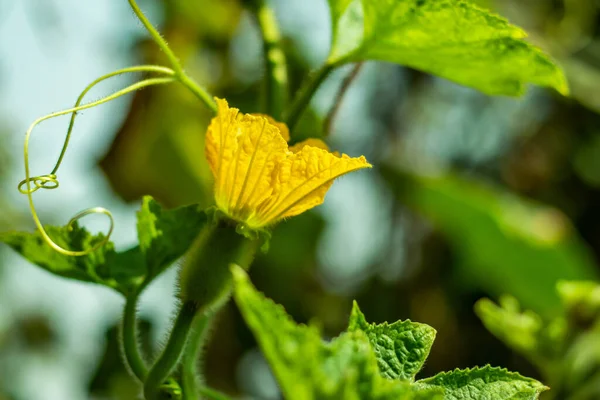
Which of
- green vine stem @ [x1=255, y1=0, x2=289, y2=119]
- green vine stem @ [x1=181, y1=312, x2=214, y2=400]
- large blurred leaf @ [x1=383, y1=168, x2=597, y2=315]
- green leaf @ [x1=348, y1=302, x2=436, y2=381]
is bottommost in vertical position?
large blurred leaf @ [x1=383, y1=168, x2=597, y2=315]

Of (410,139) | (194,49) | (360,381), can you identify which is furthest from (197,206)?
(410,139)

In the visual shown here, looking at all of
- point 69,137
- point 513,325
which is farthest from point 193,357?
point 513,325

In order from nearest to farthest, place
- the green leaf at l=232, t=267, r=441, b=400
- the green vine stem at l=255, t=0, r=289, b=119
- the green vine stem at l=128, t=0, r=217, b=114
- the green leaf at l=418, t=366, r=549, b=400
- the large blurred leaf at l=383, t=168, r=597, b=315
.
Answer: the green leaf at l=232, t=267, r=441, b=400 < the green leaf at l=418, t=366, r=549, b=400 < the green vine stem at l=128, t=0, r=217, b=114 < the green vine stem at l=255, t=0, r=289, b=119 < the large blurred leaf at l=383, t=168, r=597, b=315

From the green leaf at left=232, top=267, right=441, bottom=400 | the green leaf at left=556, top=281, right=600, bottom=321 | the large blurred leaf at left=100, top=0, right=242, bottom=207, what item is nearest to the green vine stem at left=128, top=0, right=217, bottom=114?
the green leaf at left=232, top=267, right=441, bottom=400

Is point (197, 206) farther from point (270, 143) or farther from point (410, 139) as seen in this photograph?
point (410, 139)

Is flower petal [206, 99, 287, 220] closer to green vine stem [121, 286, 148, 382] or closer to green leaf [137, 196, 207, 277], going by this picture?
green leaf [137, 196, 207, 277]

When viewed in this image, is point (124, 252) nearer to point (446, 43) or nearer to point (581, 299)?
point (446, 43)
